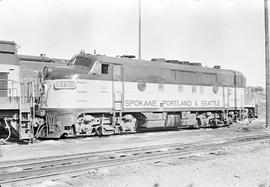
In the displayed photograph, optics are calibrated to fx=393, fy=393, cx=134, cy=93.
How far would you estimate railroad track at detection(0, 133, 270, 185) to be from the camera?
812cm

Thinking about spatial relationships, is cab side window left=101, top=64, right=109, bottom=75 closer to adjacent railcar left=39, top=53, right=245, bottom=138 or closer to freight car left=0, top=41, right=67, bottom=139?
adjacent railcar left=39, top=53, right=245, bottom=138

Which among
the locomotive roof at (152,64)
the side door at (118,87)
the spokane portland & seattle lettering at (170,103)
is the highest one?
the locomotive roof at (152,64)

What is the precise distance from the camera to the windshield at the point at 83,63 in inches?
642

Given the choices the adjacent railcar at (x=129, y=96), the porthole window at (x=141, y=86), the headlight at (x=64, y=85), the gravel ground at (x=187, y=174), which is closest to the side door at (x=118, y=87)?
the adjacent railcar at (x=129, y=96)

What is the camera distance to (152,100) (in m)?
18.4

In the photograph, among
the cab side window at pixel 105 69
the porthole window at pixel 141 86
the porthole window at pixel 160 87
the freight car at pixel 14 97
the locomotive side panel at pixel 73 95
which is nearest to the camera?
the freight car at pixel 14 97

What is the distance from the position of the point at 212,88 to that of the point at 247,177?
44.9 feet

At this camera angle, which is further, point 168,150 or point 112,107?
point 112,107

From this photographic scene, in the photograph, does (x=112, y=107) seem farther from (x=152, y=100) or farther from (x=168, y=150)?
(x=168, y=150)

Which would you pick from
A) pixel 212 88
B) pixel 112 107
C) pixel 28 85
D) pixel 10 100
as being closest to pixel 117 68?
pixel 112 107

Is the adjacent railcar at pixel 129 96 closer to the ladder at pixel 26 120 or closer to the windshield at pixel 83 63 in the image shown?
the windshield at pixel 83 63

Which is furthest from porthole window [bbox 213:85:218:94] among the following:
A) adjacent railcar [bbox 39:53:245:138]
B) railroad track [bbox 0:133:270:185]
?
railroad track [bbox 0:133:270:185]

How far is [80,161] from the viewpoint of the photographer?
10000mm

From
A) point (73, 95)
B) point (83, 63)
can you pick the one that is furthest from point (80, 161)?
point (83, 63)
